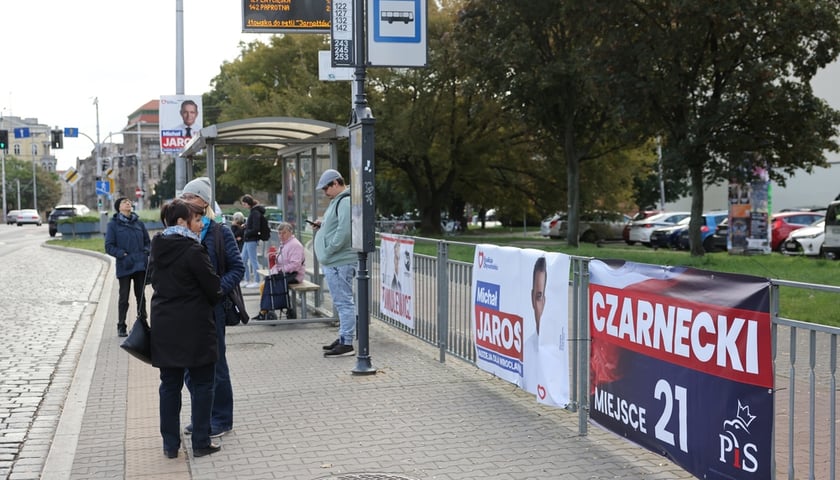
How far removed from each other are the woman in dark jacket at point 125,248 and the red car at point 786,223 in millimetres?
25187

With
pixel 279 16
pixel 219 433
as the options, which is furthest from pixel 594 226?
pixel 219 433

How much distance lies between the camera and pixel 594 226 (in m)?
42.0

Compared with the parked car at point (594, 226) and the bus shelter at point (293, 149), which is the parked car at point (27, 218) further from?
the bus shelter at point (293, 149)

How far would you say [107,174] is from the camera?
43688 millimetres

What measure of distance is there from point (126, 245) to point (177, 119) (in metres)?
9.45

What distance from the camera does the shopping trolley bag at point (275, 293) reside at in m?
11.7

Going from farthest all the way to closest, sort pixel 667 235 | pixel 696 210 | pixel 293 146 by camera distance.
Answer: pixel 667 235, pixel 696 210, pixel 293 146

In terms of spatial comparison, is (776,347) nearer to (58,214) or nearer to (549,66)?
(549,66)

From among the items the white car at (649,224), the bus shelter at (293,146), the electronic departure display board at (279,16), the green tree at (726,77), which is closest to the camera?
the bus shelter at (293,146)

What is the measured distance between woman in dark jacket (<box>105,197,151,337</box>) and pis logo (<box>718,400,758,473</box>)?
8.46 meters

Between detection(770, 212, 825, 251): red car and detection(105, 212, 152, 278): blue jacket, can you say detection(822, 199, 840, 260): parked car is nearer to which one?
detection(770, 212, 825, 251): red car

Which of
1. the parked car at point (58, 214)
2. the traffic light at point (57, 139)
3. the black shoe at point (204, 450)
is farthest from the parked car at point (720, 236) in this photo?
the traffic light at point (57, 139)

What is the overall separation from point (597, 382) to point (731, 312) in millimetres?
1716

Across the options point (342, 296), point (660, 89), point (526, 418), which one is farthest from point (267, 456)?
point (660, 89)
